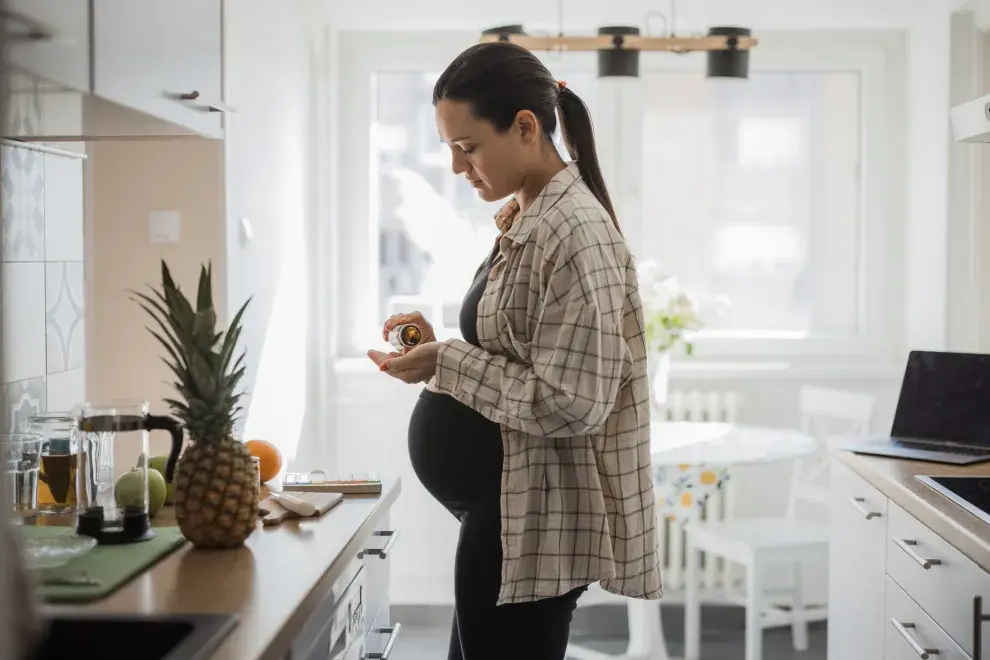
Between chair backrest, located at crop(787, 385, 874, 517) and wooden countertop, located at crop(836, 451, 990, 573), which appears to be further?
chair backrest, located at crop(787, 385, 874, 517)

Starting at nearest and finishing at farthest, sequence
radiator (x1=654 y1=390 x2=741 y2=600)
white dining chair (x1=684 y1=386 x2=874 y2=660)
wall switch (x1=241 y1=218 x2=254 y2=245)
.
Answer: wall switch (x1=241 y1=218 x2=254 y2=245)
white dining chair (x1=684 y1=386 x2=874 y2=660)
radiator (x1=654 y1=390 x2=741 y2=600)

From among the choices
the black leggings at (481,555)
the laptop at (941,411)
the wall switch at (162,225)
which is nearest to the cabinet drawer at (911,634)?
the laptop at (941,411)

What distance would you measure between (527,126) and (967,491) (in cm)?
105

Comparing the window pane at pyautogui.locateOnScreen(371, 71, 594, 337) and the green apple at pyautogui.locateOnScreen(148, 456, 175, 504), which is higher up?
the window pane at pyautogui.locateOnScreen(371, 71, 594, 337)

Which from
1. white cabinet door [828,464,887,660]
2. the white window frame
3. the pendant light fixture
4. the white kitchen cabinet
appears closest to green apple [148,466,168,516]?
the white kitchen cabinet

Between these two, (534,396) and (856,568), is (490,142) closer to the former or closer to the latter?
(534,396)

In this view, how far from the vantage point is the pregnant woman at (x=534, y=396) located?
141cm

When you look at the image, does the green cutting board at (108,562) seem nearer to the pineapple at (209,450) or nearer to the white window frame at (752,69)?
the pineapple at (209,450)

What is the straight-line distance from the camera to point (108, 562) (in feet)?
4.68

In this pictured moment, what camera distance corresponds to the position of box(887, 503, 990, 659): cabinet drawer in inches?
66.2

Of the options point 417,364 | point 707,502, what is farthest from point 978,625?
point 707,502

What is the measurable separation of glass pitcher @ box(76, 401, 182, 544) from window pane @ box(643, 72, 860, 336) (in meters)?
2.58

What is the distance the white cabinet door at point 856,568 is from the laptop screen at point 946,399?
207 mm

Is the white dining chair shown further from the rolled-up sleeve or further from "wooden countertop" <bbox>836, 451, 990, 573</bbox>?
the rolled-up sleeve
